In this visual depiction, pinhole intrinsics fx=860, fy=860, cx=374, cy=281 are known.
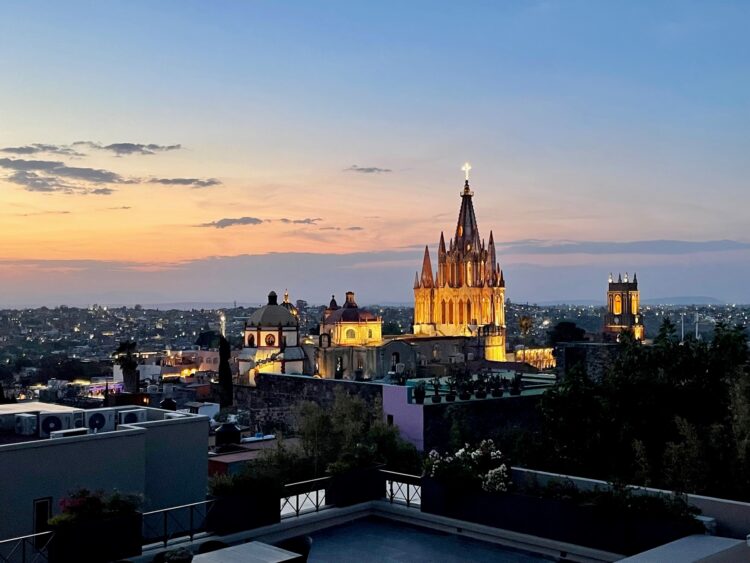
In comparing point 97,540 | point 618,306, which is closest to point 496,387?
point 97,540

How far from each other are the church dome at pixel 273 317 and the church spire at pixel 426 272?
126ft

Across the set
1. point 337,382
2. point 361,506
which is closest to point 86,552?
point 361,506

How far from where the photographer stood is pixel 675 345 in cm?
1962

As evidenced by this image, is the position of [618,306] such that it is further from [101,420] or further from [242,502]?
[242,502]

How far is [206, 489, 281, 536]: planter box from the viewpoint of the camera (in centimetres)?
1078

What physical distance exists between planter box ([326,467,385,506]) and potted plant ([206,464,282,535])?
4.66 feet

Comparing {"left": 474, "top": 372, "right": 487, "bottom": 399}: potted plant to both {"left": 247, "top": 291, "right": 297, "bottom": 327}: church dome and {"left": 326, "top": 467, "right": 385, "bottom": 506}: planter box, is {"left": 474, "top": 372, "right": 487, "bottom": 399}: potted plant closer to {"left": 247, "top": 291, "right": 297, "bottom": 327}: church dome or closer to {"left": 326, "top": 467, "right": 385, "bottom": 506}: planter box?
{"left": 326, "top": 467, "right": 385, "bottom": 506}: planter box

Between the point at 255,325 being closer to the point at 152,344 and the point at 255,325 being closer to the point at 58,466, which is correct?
the point at 58,466

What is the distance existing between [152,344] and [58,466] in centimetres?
16175

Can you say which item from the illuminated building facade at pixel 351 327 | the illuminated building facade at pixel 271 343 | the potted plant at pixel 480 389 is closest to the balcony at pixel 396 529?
the potted plant at pixel 480 389

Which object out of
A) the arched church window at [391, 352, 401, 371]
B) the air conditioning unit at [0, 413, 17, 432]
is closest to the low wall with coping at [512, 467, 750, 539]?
the air conditioning unit at [0, 413, 17, 432]

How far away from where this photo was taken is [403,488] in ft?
44.0

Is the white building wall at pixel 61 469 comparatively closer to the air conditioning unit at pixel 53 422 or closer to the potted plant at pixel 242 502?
the air conditioning unit at pixel 53 422

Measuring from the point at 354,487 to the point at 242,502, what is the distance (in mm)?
2181
